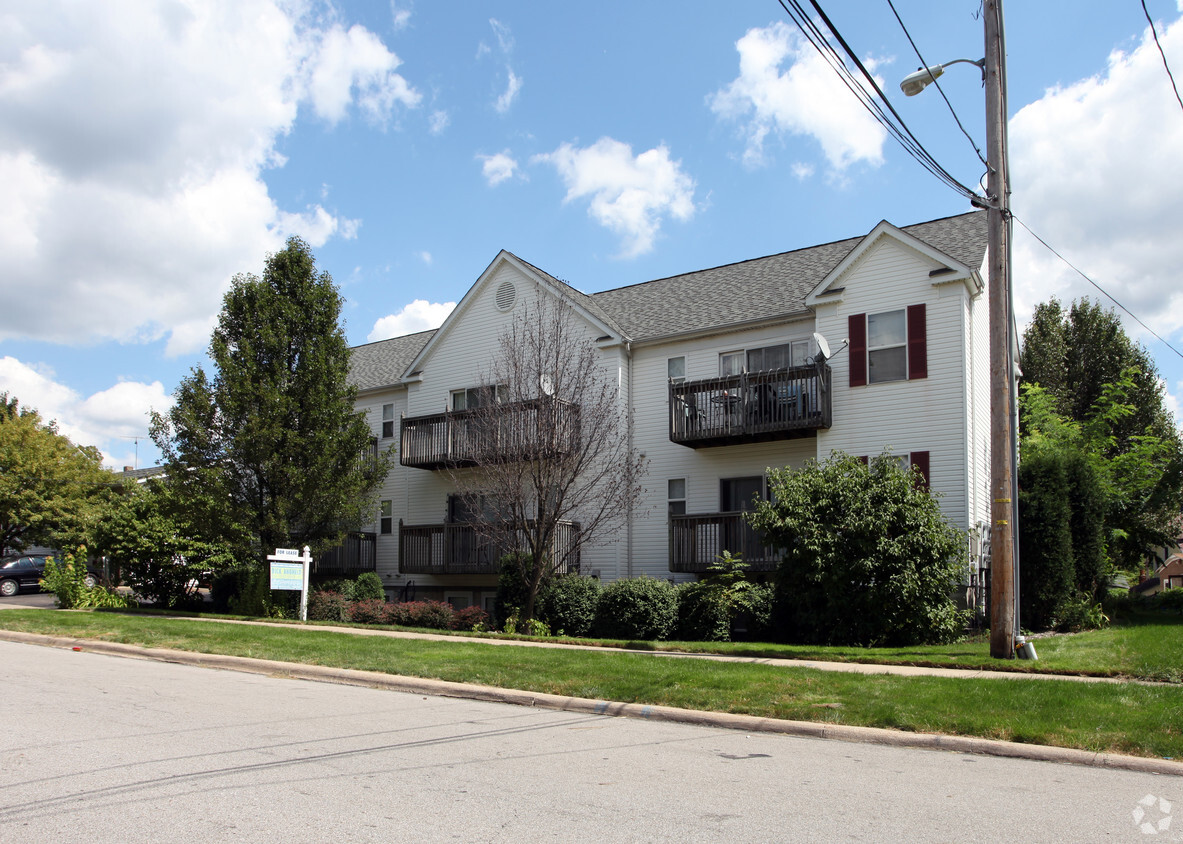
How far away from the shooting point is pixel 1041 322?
123ft

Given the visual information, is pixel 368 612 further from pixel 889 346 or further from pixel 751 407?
pixel 889 346

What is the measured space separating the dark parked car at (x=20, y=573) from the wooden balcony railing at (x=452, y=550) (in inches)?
666

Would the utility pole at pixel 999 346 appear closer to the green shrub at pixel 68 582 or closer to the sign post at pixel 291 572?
the sign post at pixel 291 572

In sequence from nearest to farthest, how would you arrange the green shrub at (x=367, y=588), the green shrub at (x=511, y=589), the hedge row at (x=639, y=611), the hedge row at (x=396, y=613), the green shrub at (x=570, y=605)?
the hedge row at (x=639, y=611) < the green shrub at (x=570, y=605) < the green shrub at (x=511, y=589) < the hedge row at (x=396, y=613) < the green shrub at (x=367, y=588)

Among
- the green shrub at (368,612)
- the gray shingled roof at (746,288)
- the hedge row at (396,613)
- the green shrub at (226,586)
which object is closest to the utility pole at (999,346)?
the gray shingled roof at (746,288)

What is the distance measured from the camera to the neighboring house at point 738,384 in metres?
18.4

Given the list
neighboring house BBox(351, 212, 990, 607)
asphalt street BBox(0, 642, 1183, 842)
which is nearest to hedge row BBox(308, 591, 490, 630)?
neighboring house BBox(351, 212, 990, 607)

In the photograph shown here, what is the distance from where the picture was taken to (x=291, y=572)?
20047 millimetres

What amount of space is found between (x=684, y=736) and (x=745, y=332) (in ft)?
46.0

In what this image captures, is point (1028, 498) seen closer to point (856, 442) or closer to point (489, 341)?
point (856, 442)

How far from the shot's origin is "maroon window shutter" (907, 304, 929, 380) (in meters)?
18.4

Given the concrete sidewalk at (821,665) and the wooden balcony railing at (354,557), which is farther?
the wooden balcony railing at (354,557)

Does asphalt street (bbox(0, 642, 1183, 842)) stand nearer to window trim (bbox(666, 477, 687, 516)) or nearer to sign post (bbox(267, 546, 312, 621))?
sign post (bbox(267, 546, 312, 621))

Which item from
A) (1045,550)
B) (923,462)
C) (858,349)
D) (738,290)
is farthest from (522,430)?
(1045,550)
